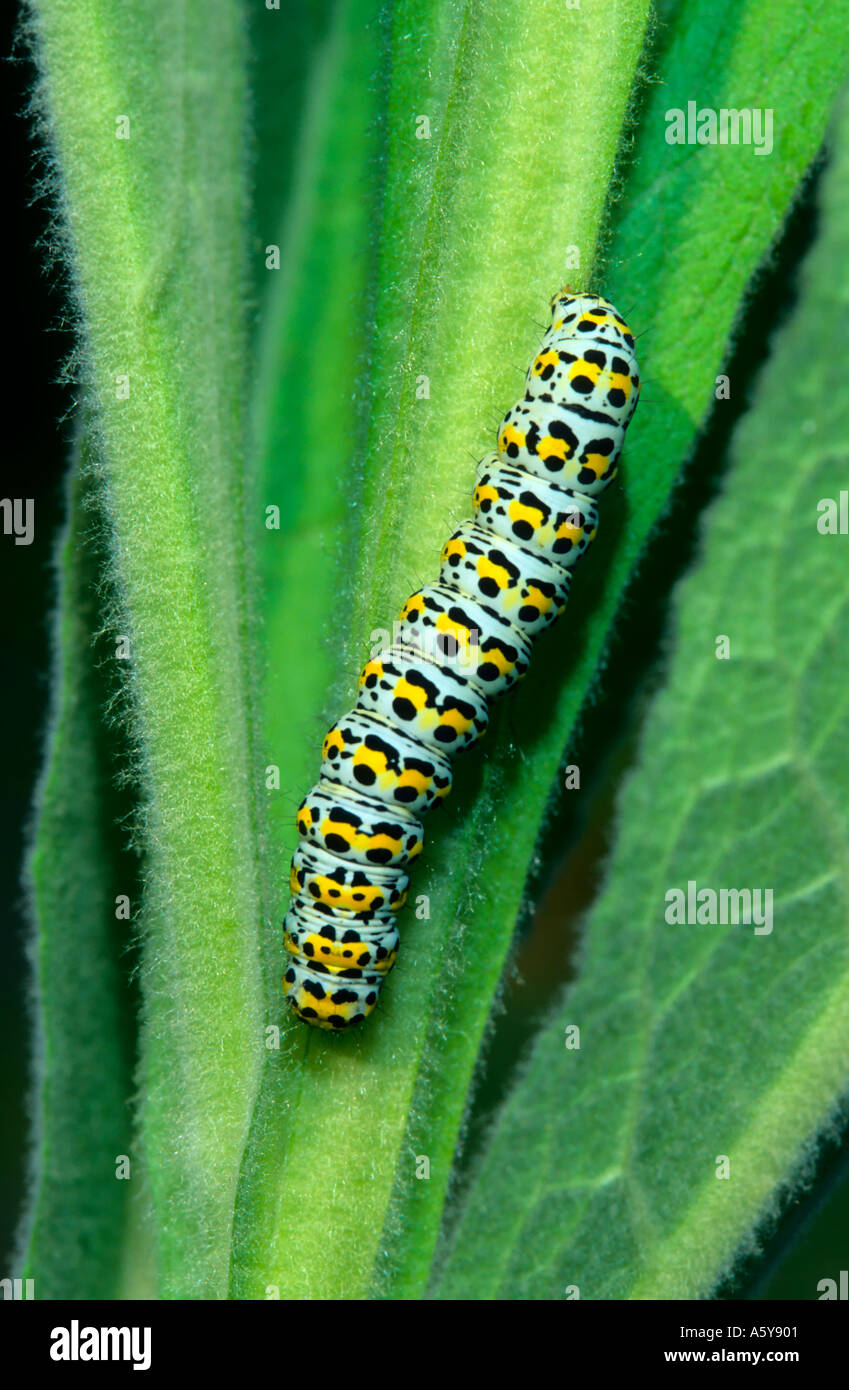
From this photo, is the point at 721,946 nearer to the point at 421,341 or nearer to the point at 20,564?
the point at 421,341

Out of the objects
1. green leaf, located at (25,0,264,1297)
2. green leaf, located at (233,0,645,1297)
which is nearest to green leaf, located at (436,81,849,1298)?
green leaf, located at (233,0,645,1297)

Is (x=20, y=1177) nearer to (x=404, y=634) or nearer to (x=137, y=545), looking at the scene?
(x=404, y=634)

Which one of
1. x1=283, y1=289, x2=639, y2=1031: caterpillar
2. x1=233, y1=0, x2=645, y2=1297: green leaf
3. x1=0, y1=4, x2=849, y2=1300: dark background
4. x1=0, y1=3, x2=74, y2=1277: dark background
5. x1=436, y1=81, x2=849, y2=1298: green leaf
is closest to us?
x1=233, y1=0, x2=645, y2=1297: green leaf

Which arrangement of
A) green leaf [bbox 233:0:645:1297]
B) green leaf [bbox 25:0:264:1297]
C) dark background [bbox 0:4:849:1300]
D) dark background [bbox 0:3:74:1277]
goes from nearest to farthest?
1. green leaf [bbox 25:0:264:1297]
2. green leaf [bbox 233:0:645:1297]
3. dark background [bbox 0:4:849:1300]
4. dark background [bbox 0:3:74:1277]

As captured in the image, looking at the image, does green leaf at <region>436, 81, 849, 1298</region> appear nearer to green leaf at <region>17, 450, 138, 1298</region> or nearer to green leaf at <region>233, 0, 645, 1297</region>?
green leaf at <region>233, 0, 645, 1297</region>

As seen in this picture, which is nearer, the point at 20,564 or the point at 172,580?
the point at 172,580

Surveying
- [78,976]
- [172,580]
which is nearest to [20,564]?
[78,976]
